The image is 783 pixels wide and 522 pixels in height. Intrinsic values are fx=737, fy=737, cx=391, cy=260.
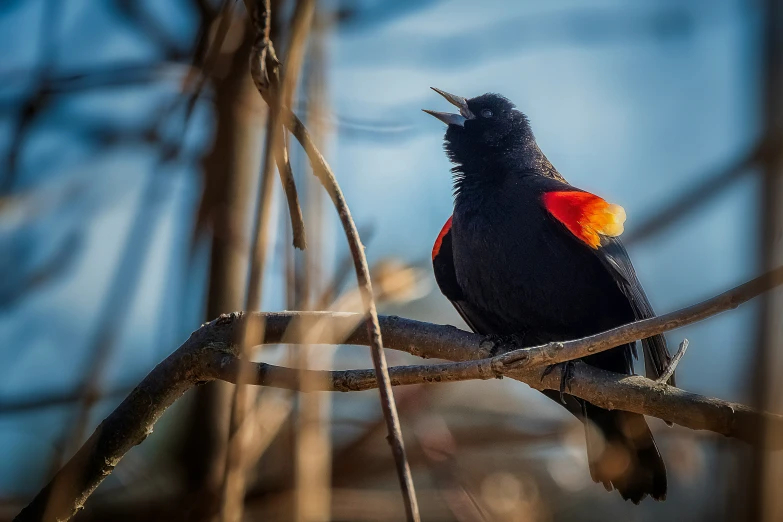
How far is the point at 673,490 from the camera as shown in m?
6.33

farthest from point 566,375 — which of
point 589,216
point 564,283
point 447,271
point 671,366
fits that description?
point 447,271

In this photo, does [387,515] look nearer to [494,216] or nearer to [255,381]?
[494,216]

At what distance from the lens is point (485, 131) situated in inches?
166

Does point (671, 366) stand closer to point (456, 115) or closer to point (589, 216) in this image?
point (589, 216)

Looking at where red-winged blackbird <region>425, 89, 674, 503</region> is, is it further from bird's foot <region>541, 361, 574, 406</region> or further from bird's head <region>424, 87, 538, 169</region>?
bird's foot <region>541, 361, 574, 406</region>

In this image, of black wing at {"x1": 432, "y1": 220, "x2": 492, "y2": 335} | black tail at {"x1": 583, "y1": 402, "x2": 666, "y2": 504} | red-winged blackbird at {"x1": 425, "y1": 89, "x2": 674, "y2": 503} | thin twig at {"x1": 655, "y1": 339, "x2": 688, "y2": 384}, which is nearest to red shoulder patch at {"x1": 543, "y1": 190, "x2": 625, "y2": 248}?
red-winged blackbird at {"x1": 425, "y1": 89, "x2": 674, "y2": 503}

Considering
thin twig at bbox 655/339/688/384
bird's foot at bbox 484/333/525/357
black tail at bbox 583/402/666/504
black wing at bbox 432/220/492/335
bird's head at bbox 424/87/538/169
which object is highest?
bird's head at bbox 424/87/538/169

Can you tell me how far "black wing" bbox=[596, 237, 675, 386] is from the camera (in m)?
3.20

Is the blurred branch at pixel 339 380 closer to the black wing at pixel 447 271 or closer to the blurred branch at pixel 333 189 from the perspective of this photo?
the blurred branch at pixel 333 189

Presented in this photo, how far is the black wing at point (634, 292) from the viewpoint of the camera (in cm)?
320

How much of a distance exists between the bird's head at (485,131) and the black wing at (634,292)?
0.84 m

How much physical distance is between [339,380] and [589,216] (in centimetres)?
177

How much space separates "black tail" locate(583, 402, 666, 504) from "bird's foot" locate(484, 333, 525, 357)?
441 mm

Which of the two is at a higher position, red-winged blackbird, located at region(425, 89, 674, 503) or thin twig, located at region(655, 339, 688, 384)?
red-winged blackbird, located at region(425, 89, 674, 503)
